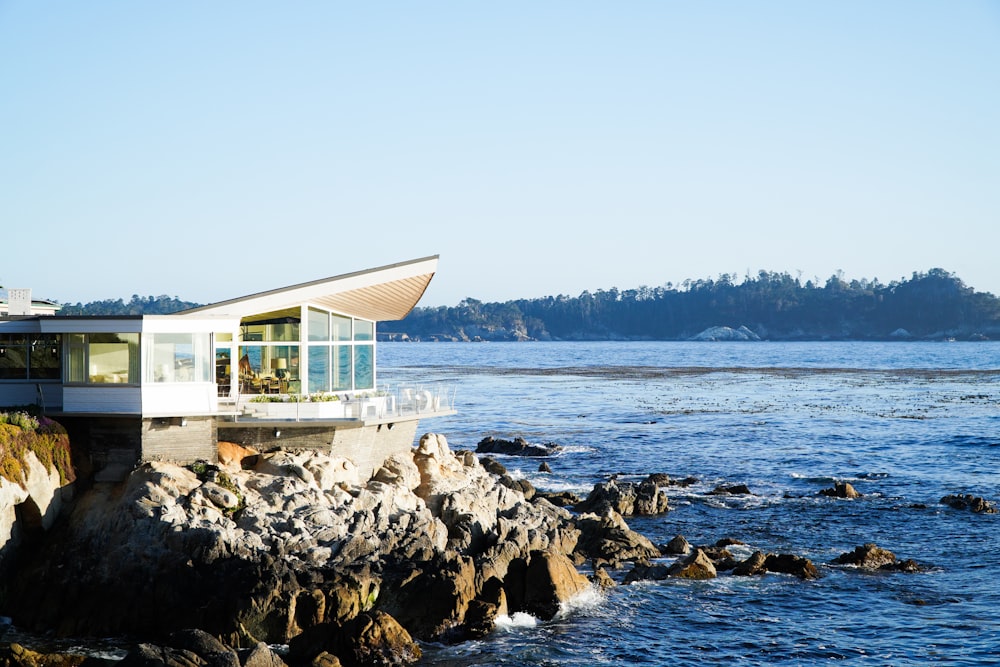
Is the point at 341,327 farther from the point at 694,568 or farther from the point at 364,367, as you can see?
the point at 694,568

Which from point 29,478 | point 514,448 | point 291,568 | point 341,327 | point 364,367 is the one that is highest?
point 341,327

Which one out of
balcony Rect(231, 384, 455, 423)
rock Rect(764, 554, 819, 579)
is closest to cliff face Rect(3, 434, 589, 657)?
balcony Rect(231, 384, 455, 423)

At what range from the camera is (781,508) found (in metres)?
35.2

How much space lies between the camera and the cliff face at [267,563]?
20047 mm

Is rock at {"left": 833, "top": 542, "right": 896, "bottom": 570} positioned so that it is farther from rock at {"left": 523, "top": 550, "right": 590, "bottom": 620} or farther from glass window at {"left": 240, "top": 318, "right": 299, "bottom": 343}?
glass window at {"left": 240, "top": 318, "right": 299, "bottom": 343}

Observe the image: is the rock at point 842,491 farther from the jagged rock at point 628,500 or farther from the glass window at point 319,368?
the glass window at point 319,368

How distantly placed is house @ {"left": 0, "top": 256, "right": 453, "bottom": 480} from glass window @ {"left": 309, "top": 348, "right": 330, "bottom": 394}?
0.11ft

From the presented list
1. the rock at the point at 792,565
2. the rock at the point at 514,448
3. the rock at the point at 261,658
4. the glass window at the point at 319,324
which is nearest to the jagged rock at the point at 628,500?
the rock at the point at 792,565

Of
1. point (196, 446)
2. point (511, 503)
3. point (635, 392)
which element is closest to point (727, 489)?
point (511, 503)

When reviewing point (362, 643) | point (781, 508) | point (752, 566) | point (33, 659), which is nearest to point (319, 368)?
point (362, 643)

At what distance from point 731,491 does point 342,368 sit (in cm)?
1669

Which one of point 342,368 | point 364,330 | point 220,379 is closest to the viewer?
point 220,379

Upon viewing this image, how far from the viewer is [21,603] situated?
69.1 feet

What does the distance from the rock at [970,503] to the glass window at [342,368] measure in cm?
2135
